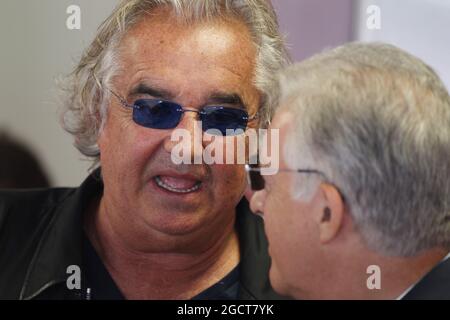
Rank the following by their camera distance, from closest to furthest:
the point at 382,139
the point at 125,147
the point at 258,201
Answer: the point at 382,139 < the point at 258,201 < the point at 125,147

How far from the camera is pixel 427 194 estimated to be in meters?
1.09

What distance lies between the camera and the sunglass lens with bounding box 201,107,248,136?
1.26 meters

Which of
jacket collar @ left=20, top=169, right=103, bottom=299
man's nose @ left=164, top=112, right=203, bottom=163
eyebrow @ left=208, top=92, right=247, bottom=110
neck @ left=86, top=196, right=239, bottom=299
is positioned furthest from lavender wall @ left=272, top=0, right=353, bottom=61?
jacket collar @ left=20, top=169, right=103, bottom=299

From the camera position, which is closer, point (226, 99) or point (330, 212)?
point (330, 212)

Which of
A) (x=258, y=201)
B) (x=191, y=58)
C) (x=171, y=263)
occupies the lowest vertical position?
(x=171, y=263)

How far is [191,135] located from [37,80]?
511 millimetres

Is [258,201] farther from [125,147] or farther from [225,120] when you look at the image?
[125,147]

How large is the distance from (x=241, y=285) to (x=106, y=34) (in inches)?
23.3

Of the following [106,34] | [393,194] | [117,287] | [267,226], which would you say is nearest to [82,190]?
[117,287]

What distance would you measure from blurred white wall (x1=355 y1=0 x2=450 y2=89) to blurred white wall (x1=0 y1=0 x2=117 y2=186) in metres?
0.66

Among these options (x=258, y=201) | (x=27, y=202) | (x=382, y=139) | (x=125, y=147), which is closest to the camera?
(x=382, y=139)

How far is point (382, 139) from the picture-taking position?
3.47 ft

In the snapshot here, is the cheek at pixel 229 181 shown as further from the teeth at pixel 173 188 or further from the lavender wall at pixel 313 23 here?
the lavender wall at pixel 313 23

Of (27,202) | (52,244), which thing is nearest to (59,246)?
(52,244)
